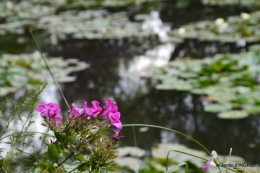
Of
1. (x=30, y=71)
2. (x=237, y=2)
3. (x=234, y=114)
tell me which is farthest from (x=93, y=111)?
(x=237, y=2)

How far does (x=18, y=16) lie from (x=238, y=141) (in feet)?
12.7

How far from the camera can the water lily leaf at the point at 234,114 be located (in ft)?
6.50

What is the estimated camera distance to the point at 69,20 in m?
4.58

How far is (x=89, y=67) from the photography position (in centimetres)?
305

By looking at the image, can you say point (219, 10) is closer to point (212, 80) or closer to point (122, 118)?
point (212, 80)

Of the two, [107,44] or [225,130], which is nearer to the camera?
[225,130]

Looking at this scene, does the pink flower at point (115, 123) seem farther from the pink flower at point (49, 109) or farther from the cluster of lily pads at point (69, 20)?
the cluster of lily pads at point (69, 20)

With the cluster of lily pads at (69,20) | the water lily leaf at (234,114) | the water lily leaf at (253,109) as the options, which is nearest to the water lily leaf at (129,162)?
the water lily leaf at (234,114)

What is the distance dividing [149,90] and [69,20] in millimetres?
2367

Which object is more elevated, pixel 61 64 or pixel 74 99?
pixel 61 64

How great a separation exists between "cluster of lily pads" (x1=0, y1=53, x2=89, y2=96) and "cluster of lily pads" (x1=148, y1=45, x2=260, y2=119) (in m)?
0.67

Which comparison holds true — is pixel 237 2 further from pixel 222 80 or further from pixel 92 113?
pixel 92 113

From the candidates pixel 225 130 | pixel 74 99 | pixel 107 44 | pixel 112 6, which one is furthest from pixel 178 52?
pixel 112 6

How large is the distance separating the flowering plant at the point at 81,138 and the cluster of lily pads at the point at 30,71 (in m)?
2.04
